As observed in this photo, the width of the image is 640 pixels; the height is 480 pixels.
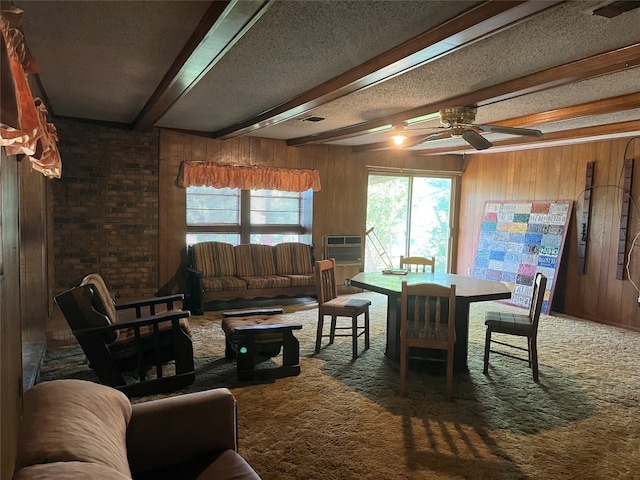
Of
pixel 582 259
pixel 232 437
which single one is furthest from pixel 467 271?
pixel 232 437

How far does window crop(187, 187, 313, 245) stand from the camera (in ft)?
20.6

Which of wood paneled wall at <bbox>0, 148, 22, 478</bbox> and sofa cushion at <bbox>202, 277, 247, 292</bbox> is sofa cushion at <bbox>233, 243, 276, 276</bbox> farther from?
wood paneled wall at <bbox>0, 148, 22, 478</bbox>

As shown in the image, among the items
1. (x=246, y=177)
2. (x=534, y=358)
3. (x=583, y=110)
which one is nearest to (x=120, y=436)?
(x=534, y=358)

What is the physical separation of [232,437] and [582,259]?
18.0 feet

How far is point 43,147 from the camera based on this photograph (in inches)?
93.1

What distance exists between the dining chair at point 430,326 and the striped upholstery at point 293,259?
316 cm

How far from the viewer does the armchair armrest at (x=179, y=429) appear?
1716mm

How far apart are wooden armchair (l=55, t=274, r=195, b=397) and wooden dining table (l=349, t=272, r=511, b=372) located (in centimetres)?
158

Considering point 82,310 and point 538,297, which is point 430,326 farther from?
point 82,310

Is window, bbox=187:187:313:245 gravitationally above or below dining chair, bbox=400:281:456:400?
above

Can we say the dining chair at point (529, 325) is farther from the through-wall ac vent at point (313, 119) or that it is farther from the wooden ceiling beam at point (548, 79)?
the through-wall ac vent at point (313, 119)

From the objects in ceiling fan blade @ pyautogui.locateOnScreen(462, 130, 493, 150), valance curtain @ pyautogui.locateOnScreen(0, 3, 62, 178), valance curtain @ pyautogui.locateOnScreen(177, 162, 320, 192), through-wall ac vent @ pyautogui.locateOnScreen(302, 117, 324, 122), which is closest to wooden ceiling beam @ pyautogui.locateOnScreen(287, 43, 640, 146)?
ceiling fan blade @ pyautogui.locateOnScreen(462, 130, 493, 150)

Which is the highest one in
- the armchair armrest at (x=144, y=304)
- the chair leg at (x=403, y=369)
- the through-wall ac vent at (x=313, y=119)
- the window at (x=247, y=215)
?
the through-wall ac vent at (x=313, y=119)

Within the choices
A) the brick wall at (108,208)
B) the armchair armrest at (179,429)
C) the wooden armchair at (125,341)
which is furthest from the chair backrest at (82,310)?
the brick wall at (108,208)
